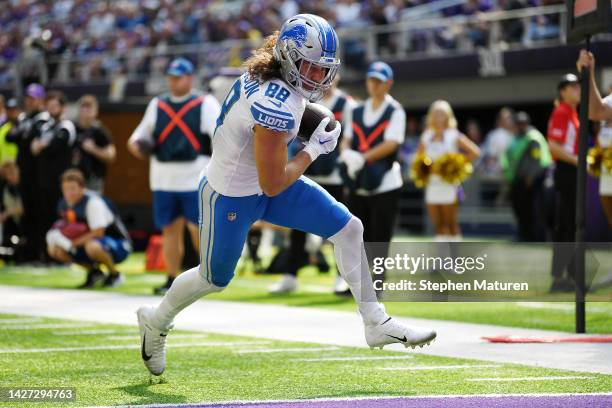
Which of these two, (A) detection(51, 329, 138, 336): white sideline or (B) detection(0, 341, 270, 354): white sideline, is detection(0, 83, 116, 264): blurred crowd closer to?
(A) detection(51, 329, 138, 336): white sideline

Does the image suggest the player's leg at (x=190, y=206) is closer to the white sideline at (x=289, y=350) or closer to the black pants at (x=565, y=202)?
the black pants at (x=565, y=202)

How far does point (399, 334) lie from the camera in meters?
6.13

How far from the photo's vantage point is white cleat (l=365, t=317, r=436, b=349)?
6.12m

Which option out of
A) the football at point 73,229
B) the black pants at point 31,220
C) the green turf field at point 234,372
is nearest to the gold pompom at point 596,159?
the green turf field at point 234,372

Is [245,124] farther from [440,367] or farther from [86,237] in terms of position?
[86,237]

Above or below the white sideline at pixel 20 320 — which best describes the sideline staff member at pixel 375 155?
above

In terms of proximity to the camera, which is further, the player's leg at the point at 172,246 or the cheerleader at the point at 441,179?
the cheerleader at the point at 441,179

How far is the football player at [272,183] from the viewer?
19.3 feet

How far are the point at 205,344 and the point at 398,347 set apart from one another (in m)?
1.20

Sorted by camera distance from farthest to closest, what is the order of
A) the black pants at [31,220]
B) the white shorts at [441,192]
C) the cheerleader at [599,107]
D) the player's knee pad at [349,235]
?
1. the black pants at [31,220]
2. the white shorts at [441,192]
3. the cheerleader at [599,107]
4. the player's knee pad at [349,235]

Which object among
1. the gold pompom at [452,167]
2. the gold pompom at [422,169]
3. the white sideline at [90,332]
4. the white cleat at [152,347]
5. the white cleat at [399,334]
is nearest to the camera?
the white cleat at [399,334]

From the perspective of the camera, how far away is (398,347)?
7750 millimetres

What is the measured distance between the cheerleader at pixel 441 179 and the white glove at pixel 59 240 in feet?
13.0

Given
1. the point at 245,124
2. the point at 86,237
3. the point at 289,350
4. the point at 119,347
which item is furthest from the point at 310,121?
the point at 86,237
